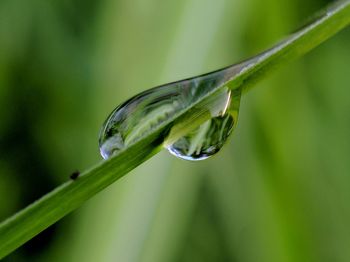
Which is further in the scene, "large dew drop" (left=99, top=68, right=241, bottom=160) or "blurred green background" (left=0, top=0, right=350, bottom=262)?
"blurred green background" (left=0, top=0, right=350, bottom=262)

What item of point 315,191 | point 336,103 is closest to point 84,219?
point 315,191

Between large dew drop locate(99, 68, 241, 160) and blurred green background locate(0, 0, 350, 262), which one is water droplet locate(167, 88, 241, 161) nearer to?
large dew drop locate(99, 68, 241, 160)

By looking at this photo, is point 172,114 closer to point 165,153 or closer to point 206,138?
point 206,138

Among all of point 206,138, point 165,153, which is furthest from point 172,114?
point 165,153

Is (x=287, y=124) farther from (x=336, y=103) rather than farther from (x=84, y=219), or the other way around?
(x=84, y=219)

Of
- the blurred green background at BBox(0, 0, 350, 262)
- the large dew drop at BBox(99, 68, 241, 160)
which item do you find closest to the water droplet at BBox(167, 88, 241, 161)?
the large dew drop at BBox(99, 68, 241, 160)

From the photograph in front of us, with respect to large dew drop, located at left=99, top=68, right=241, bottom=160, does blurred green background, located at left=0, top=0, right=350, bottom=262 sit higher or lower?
lower

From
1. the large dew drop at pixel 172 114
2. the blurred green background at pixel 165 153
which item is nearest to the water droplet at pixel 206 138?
the large dew drop at pixel 172 114
